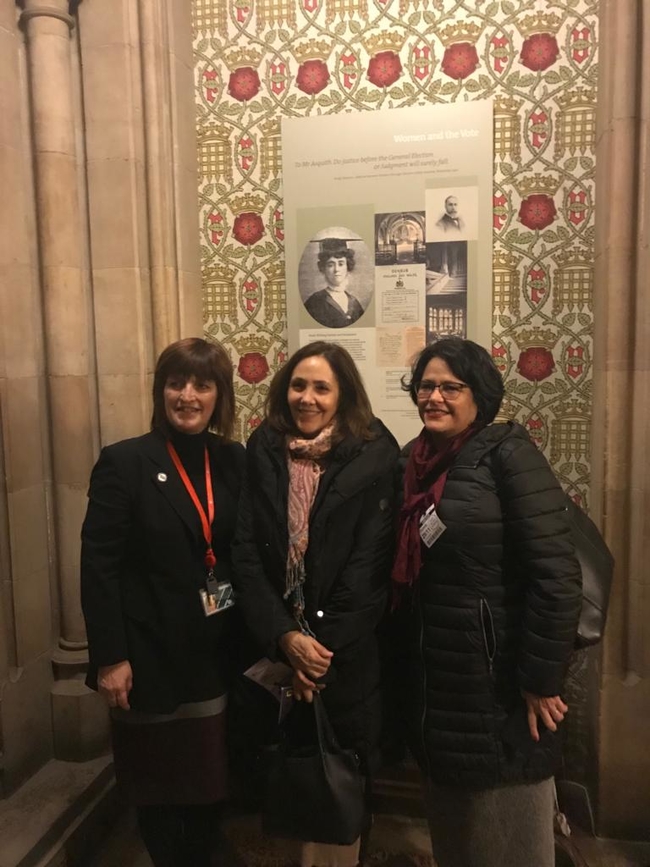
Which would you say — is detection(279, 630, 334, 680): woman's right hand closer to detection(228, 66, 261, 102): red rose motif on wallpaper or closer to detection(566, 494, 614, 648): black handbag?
detection(566, 494, 614, 648): black handbag

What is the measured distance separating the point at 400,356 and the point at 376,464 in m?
0.99

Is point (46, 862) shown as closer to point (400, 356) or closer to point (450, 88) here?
point (400, 356)

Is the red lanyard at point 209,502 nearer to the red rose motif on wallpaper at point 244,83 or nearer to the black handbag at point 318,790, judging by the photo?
the black handbag at point 318,790

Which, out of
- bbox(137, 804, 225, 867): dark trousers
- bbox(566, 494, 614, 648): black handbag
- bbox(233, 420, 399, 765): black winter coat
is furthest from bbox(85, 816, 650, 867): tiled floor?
bbox(566, 494, 614, 648): black handbag

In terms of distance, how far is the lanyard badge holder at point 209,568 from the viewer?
1714 millimetres

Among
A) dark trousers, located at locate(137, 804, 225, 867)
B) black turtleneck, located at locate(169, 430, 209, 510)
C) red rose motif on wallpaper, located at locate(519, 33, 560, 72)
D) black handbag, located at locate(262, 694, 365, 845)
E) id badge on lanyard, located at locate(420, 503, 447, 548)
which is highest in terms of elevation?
red rose motif on wallpaper, located at locate(519, 33, 560, 72)

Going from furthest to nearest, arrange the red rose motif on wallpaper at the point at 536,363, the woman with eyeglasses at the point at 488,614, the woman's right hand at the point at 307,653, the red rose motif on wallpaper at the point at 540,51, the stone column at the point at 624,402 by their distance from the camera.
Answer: the red rose motif on wallpaper at the point at 536,363 → the red rose motif on wallpaper at the point at 540,51 → the stone column at the point at 624,402 → the woman's right hand at the point at 307,653 → the woman with eyeglasses at the point at 488,614

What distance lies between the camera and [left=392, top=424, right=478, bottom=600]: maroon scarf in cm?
153

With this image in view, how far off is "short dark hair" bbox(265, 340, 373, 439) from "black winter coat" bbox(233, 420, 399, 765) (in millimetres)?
49

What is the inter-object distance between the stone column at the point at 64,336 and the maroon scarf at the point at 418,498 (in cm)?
134

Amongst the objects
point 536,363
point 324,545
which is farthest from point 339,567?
point 536,363

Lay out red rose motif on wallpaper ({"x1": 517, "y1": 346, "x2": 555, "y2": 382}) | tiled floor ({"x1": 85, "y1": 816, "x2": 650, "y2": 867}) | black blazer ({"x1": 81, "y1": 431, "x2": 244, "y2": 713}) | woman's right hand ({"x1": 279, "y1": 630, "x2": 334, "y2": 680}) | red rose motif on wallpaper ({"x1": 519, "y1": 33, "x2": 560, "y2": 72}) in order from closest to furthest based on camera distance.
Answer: woman's right hand ({"x1": 279, "y1": 630, "x2": 334, "y2": 680}) < black blazer ({"x1": 81, "y1": 431, "x2": 244, "y2": 713}) < tiled floor ({"x1": 85, "y1": 816, "x2": 650, "y2": 867}) < red rose motif on wallpaper ({"x1": 519, "y1": 33, "x2": 560, "y2": 72}) < red rose motif on wallpaper ({"x1": 517, "y1": 346, "x2": 555, "y2": 382})

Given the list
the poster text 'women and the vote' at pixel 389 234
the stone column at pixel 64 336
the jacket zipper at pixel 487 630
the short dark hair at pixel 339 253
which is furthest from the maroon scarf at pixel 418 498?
the stone column at pixel 64 336

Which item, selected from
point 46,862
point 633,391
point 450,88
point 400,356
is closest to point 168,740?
point 46,862
